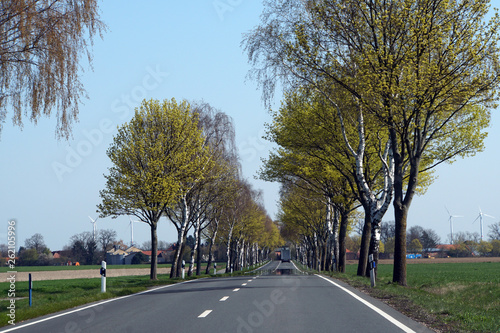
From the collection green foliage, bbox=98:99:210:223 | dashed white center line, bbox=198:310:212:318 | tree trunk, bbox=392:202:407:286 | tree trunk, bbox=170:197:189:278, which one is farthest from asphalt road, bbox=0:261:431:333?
tree trunk, bbox=170:197:189:278

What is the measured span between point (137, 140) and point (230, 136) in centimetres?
1386

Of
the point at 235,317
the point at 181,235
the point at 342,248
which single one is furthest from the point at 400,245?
the point at 181,235

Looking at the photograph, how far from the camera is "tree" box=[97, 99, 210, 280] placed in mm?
32938

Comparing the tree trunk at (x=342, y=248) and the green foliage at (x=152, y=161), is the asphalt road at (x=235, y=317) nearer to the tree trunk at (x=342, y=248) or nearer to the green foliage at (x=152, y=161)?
the green foliage at (x=152, y=161)

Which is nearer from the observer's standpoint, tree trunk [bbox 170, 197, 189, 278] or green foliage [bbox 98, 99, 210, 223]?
green foliage [bbox 98, 99, 210, 223]

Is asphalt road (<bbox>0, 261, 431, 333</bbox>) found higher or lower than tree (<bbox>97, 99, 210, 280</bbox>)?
lower

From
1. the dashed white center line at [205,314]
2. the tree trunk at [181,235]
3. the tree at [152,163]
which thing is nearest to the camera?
the dashed white center line at [205,314]

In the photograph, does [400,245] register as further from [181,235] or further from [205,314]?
[181,235]

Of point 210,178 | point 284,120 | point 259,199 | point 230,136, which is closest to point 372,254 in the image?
point 284,120

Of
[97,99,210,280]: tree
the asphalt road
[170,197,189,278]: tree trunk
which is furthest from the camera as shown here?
[170,197,189,278]: tree trunk

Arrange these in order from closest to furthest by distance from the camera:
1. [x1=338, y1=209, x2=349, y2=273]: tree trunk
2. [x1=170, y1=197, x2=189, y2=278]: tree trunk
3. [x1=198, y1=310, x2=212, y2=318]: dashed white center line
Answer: [x1=198, y1=310, x2=212, y2=318]: dashed white center line
[x1=170, y1=197, x2=189, y2=278]: tree trunk
[x1=338, y1=209, x2=349, y2=273]: tree trunk

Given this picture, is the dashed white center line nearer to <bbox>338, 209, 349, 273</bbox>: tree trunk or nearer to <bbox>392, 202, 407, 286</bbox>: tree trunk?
<bbox>392, 202, 407, 286</bbox>: tree trunk

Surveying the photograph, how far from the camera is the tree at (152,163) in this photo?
108 feet

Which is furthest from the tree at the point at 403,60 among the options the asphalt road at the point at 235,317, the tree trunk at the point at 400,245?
the asphalt road at the point at 235,317
